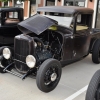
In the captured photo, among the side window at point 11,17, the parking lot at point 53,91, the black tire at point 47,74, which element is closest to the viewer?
the black tire at point 47,74

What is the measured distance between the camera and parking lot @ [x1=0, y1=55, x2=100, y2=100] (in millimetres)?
3287

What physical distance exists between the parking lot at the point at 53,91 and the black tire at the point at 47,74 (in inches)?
6.0

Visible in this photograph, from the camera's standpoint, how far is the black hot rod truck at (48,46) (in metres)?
3.42

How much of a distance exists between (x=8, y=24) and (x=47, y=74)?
2925 mm

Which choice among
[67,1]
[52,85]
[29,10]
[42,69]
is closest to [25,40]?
[42,69]

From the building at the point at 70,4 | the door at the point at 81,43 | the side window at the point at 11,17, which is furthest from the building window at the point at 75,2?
the door at the point at 81,43

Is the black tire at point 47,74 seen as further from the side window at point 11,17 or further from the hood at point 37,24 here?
the side window at point 11,17

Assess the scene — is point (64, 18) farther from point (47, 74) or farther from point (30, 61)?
point (47, 74)

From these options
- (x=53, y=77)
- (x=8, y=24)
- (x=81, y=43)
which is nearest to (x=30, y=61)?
(x=53, y=77)

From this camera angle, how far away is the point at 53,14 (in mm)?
4477

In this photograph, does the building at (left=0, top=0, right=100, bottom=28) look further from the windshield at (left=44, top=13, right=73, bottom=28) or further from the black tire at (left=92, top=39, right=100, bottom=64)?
the windshield at (left=44, top=13, right=73, bottom=28)

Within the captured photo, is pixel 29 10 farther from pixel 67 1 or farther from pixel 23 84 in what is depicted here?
Answer: pixel 23 84

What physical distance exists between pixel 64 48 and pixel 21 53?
3.07 feet

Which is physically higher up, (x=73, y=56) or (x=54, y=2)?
(x=54, y=2)
